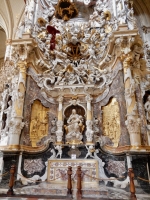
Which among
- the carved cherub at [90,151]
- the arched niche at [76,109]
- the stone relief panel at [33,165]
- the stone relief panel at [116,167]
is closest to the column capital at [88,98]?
the arched niche at [76,109]

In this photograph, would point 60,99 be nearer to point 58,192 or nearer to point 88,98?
point 88,98

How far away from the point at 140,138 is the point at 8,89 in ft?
21.4

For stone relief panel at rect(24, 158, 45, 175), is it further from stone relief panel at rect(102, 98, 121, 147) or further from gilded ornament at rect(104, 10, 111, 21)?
gilded ornament at rect(104, 10, 111, 21)

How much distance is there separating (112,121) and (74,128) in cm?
172

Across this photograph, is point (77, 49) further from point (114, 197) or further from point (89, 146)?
point (114, 197)

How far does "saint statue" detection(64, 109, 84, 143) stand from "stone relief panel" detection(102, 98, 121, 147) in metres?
1.08

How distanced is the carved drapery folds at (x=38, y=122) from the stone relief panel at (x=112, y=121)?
2.74 metres

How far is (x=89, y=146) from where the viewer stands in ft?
25.0

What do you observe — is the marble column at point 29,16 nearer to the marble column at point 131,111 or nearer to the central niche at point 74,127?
the central niche at point 74,127

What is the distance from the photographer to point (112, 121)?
321 inches

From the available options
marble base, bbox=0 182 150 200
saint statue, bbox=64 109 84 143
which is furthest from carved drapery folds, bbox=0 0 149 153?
marble base, bbox=0 182 150 200

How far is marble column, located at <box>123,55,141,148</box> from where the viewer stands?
681 centimetres

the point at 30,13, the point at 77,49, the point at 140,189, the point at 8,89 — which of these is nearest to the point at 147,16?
the point at 77,49

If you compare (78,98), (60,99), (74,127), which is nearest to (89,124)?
(74,127)
